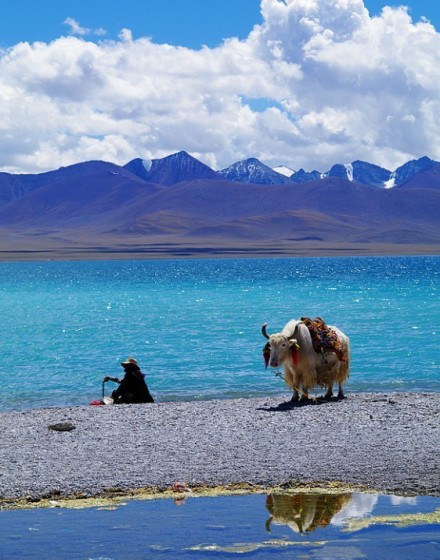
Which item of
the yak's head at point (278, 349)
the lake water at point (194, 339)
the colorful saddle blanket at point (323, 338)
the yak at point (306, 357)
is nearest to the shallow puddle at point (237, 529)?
the yak's head at point (278, 349)

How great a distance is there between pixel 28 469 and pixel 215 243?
186534 mm

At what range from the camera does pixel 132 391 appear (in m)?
13.3

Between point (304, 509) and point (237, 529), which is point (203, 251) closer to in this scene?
point (304, 509)

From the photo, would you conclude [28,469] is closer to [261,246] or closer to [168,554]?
[168,554]

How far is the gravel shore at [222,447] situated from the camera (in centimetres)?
796

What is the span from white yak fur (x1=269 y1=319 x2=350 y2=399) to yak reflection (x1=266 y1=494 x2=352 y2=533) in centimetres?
434

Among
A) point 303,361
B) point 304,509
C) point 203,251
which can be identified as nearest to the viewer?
point 304,509

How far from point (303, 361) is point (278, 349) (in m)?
0.58

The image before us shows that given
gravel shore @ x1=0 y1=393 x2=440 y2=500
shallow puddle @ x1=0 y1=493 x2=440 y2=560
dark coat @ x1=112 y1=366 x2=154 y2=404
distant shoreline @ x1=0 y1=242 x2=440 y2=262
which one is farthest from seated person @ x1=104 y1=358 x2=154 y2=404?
distant shoreline @ x1=0 y1=242 x2=440 y2=262

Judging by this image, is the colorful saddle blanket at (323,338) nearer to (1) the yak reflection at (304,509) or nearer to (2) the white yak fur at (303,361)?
(2) the white yak fur at (303,361)

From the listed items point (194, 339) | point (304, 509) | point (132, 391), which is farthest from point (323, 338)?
point (194, 339)

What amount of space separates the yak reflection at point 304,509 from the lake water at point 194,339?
744 centimetres

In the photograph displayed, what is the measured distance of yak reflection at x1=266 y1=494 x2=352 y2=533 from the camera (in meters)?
6.72

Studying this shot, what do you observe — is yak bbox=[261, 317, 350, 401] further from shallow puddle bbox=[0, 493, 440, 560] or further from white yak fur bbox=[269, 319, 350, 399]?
shallow puddle bbox=[0, 493, 440, 560]
